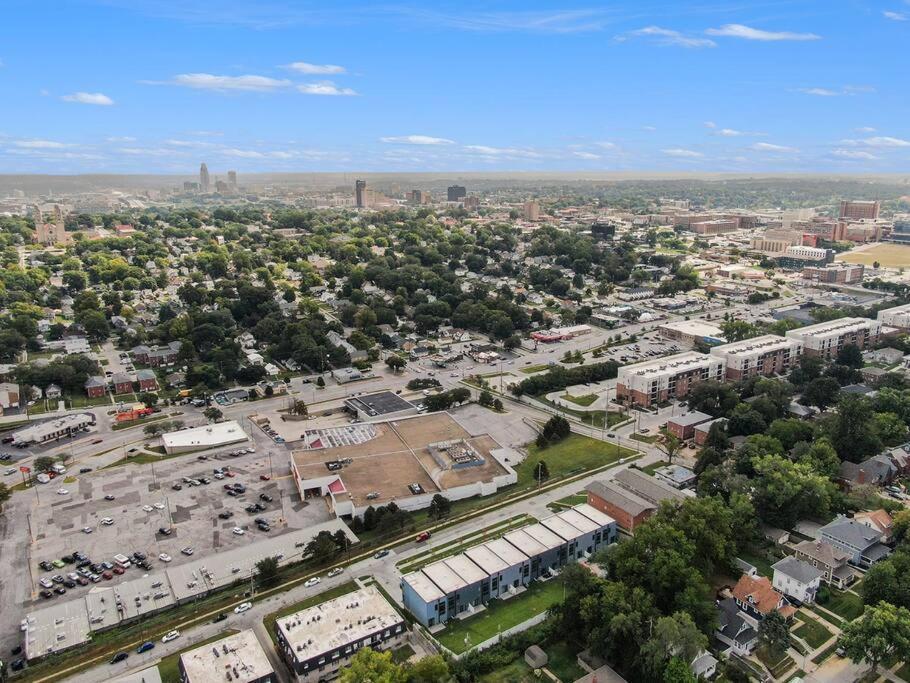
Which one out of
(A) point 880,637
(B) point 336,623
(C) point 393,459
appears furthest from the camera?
(C) point 393,459

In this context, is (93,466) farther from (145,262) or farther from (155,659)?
(145,262)

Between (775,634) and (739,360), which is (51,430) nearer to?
(775,634)

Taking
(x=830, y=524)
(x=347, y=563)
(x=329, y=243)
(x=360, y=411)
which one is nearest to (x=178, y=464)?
(x=360, y=411)

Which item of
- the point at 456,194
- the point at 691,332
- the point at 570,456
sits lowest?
the point at 570,456

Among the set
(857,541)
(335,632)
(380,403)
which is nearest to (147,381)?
(380,403)

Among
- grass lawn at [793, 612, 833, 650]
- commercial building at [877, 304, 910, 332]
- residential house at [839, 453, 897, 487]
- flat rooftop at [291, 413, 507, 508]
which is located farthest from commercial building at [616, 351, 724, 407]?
commercial building at [877, 304, 910, 332]

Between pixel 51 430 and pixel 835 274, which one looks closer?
pixel 51 430
